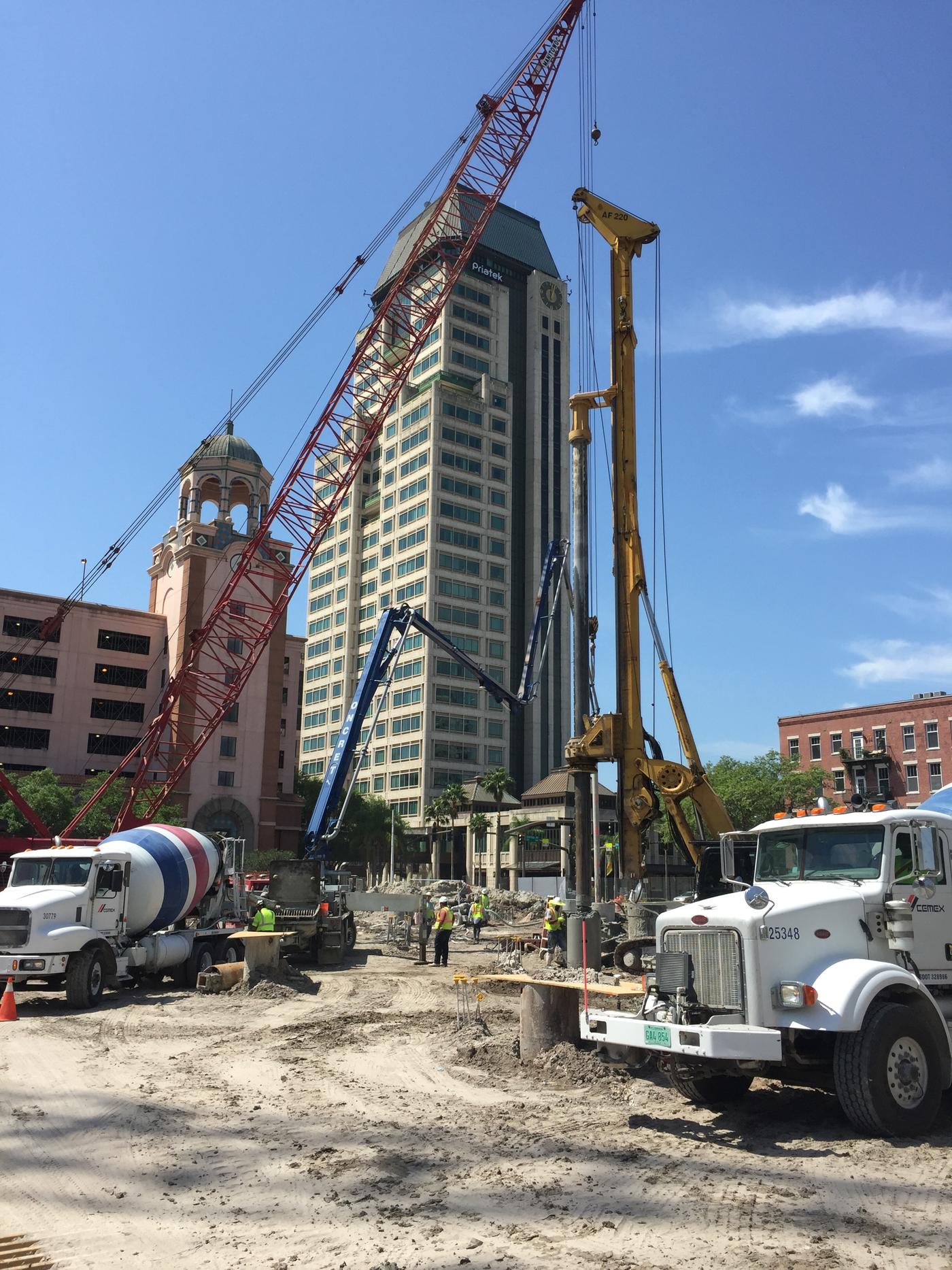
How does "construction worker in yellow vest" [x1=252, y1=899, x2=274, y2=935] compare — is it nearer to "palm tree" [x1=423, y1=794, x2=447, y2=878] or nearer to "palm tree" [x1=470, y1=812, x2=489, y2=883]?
"palm tree" [x1=470, y1=812, x2=489, y2=883]

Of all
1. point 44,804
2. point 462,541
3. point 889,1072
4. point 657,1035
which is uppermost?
point 462,541

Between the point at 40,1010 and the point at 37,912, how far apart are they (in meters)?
1.92

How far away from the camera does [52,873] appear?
21422mm

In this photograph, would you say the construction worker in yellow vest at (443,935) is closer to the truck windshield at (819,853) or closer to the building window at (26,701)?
the truck windshield at (819,853)

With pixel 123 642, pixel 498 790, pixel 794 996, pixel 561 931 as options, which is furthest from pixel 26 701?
pixel 794 996

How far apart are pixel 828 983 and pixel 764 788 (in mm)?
66199

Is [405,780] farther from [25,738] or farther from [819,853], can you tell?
[819,853]

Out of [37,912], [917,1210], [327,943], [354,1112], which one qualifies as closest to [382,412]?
[327,943]

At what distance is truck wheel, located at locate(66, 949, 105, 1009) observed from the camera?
20047 millimetres

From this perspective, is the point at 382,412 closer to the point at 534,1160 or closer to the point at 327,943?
the point at 327,943

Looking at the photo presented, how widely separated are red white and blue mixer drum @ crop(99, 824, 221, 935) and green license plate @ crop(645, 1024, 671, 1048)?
15.7 metres

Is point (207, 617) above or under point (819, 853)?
above

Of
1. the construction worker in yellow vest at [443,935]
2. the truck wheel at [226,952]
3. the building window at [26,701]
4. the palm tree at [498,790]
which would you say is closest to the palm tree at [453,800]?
the palm tree at [498,790]

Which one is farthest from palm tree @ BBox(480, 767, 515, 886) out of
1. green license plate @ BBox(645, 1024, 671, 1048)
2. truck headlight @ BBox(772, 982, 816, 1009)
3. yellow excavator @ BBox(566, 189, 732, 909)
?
truck headlight @ BBox(772, 982, 816, 1009)
